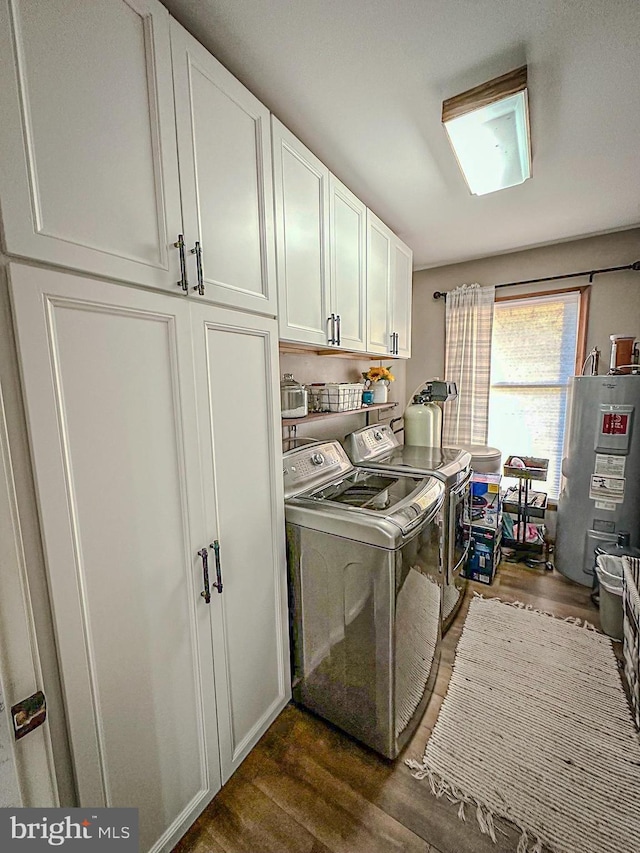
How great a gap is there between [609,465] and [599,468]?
0.19 ft

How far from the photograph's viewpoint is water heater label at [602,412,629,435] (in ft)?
7.61

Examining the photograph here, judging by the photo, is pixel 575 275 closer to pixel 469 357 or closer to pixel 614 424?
pixel 469 357

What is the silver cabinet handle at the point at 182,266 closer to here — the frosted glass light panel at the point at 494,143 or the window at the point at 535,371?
the frosted glass light panel at the point at 494,143

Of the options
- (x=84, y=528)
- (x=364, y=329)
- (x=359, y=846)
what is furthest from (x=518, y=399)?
(x=84, y=528)

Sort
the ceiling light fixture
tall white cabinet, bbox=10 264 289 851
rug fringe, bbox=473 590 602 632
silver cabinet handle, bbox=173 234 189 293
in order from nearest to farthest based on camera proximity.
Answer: tall white cabinet, bbox=10 264 289 851
silver cabinet handle, bbox=173 234 189 293
the ceiling light fixture
rug fringe, bbox=473 590 602 632

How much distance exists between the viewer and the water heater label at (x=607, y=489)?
2357mm

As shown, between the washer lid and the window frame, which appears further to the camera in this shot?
the window frame

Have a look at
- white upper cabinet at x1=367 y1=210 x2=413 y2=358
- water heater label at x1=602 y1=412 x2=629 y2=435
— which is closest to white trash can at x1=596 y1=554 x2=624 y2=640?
water heater label at x1=602 y1=412 x2=629 y2=435

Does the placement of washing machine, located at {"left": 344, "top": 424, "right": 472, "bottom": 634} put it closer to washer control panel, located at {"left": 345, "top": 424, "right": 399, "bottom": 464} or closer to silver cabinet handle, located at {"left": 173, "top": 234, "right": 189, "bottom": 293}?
washer control panel, located at {"left": 345, "top": 424, "right": 399, "bottom": 464}

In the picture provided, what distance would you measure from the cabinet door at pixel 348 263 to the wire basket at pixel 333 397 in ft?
0.78

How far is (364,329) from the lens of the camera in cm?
208

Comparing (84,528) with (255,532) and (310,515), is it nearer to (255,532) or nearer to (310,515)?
(255,532)

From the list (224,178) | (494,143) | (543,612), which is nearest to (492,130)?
(494,143)

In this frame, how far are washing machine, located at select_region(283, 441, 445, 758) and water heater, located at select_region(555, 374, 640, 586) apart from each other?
1495 millimetres
